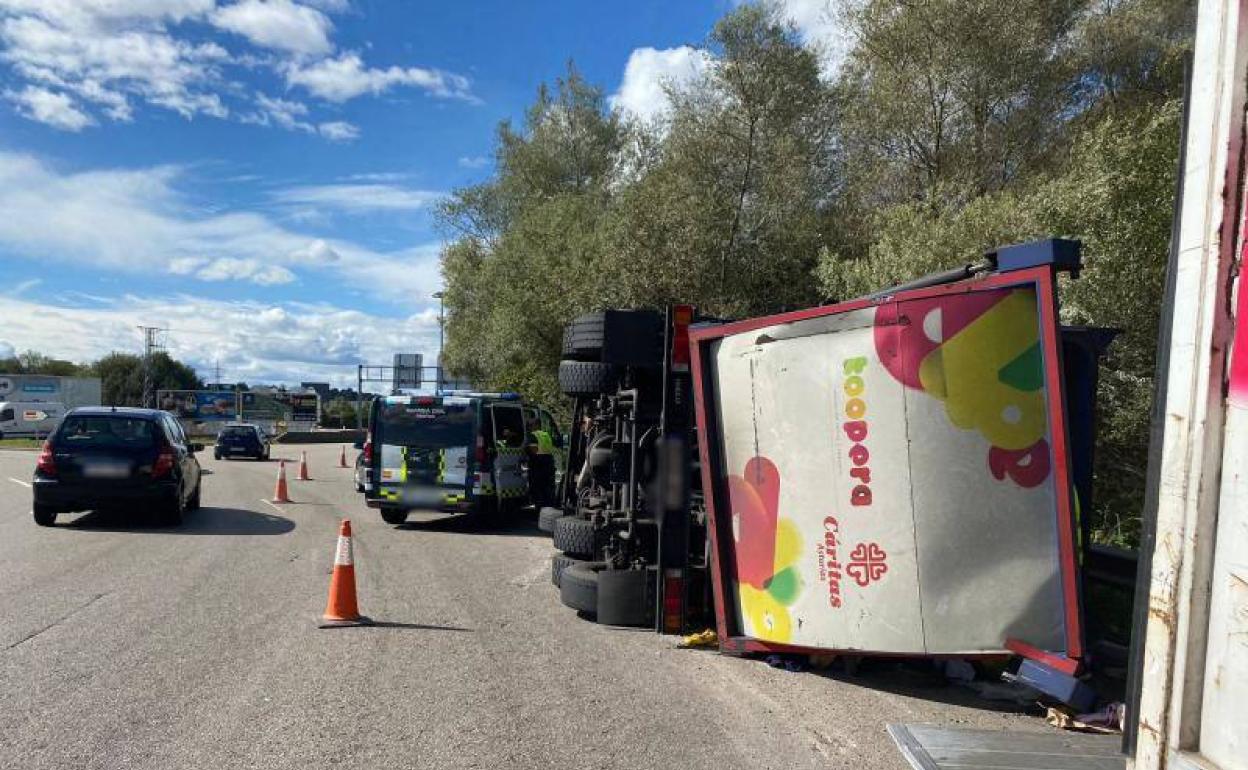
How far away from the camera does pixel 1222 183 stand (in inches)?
95.7

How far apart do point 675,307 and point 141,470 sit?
8.53 m

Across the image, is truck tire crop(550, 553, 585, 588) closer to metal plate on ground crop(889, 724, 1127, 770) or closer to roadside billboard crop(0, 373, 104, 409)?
metal plate on ground crop(889, 724, 1127, 770)

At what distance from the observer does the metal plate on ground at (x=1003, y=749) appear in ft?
14.6

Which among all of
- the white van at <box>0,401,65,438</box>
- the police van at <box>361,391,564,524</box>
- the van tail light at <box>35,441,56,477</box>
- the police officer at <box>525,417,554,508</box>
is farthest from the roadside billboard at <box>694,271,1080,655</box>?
the white van at <box>0,401,65,438</box>

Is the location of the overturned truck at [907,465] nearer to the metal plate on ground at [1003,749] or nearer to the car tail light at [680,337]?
the metal plate on ground at [1003,749]

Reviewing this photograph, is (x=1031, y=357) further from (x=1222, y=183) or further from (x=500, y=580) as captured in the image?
(x=500, y=580)

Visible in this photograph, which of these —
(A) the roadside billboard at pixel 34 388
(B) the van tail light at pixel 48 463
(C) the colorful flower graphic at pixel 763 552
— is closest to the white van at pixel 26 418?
(A) the roadside billboard at pixel 34 388

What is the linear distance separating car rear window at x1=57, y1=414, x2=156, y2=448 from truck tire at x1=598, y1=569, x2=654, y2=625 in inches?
316

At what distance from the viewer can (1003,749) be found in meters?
4.67

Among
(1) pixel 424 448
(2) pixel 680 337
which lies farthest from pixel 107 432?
A: (2) pixel 680 337

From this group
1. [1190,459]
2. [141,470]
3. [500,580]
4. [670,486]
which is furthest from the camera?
[141,470]

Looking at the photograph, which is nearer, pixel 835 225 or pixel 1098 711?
pixel 1098 711

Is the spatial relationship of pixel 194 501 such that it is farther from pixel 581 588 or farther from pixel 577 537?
pixel 581 588

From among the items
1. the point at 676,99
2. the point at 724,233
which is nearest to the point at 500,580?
the point at 724,233
